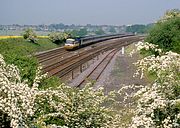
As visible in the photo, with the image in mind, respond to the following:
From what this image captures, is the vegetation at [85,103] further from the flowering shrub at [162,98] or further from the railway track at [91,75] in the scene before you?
the railway track at [91,75]

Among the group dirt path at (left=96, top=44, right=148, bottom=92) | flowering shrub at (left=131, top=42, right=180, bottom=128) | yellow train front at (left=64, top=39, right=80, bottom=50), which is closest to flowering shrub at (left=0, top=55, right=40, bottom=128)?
flowering shrub at (left=131, top=42, right=180, bottom=128)

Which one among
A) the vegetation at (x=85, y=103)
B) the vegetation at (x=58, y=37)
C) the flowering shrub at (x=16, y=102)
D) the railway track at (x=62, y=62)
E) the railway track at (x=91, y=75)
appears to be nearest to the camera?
the flowering shrub at (x=16, y=102)

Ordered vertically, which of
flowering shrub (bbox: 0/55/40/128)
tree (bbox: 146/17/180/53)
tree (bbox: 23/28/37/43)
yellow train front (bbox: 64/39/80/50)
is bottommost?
yellow train front (bbox: 64/39/80/50)

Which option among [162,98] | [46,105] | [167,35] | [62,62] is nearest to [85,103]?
[46,105]

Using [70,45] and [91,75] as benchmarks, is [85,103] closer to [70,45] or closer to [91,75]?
[91,75]

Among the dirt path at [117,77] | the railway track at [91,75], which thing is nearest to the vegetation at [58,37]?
the dirt path at [117,77]

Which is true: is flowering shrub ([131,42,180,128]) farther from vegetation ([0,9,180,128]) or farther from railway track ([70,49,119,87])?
railway track ([70,49,119,87])

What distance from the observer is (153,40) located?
57.0 m

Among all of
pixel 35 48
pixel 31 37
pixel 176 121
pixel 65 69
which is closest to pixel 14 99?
pixel 176 121

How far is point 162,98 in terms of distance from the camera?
12867 millimetres

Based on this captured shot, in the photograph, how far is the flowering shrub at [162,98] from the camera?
12391mm

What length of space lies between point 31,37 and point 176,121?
2878 inches

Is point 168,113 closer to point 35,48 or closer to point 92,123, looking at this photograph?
point 92,123

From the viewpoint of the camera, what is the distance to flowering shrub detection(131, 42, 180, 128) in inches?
488
